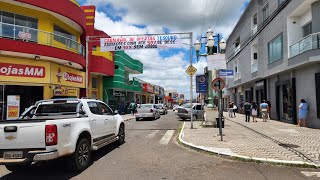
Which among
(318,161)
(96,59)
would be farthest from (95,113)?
(96,59)

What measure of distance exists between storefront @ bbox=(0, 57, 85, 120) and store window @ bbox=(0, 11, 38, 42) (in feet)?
4.92

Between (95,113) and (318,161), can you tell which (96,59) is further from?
(318,161)

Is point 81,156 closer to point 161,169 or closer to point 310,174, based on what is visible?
point 161,169

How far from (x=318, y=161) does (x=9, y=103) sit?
51.2 ft

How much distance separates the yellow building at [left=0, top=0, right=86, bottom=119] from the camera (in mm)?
17094

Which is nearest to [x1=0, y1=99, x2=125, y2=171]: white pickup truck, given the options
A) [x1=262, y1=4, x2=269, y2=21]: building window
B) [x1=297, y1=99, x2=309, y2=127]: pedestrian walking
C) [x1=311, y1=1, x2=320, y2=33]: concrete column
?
[x1=297, y1=99, x2=309, y2=127]: pedestrian walking

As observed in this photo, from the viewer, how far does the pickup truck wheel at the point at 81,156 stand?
22.5ft

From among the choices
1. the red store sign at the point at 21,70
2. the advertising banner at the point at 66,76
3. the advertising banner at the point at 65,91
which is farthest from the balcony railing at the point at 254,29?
the red store sign at the point at 21,70

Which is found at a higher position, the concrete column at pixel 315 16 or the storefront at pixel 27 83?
the concrete column at pixel 315 16

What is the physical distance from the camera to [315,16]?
52.0 feet

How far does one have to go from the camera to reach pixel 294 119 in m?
18.6

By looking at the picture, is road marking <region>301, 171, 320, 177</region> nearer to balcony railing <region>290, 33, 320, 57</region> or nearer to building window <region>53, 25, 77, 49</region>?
balcony railing <region>290, 33, 320, 57</region>

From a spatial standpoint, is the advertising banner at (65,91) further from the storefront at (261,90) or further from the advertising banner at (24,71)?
the storefront at (261,90)

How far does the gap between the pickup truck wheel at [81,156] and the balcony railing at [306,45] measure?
1332 centimetres
